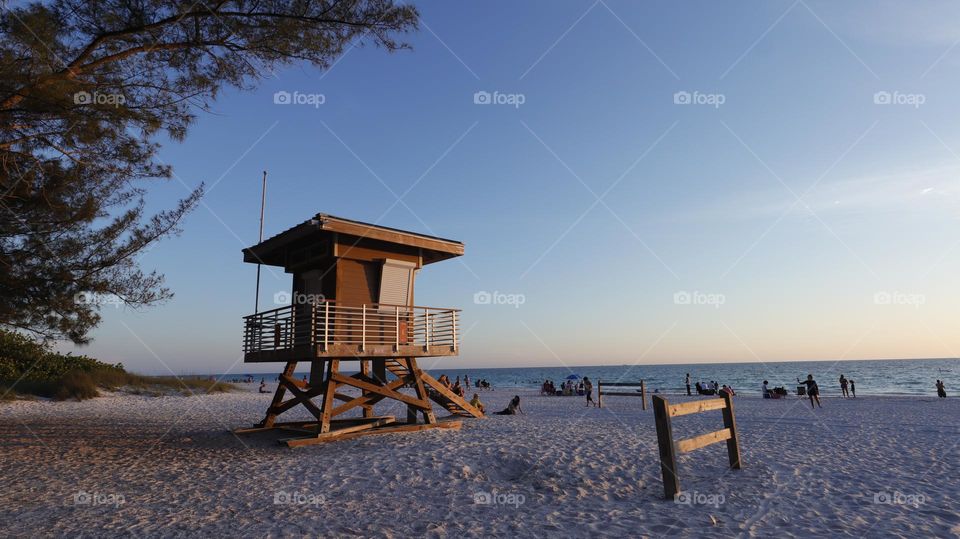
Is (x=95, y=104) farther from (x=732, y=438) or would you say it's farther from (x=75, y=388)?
(x=75, y=388)

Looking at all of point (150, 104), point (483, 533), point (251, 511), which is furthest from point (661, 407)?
point (150, 104)

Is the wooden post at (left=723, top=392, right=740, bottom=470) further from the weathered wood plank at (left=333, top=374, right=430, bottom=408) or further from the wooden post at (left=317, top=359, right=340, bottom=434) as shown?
the wooden post at (left=317, top=359, right=340, bottom=434)

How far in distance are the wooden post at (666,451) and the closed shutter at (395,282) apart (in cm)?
923

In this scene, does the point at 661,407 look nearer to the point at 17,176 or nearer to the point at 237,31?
the point at 237,31

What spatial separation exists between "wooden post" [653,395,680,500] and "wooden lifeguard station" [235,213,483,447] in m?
8.27

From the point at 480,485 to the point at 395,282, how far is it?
784 centimetres

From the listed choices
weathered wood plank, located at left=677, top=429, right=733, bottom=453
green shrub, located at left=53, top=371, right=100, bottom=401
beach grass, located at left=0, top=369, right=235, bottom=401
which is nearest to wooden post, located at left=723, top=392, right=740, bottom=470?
weathered wood plank, located at left=677, top=429, right=733, bottom=453

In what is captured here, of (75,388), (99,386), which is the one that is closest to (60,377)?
(99,386)

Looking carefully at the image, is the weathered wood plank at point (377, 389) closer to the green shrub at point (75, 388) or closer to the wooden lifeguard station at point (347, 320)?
the wooden lifeguard station at point (347, 320)

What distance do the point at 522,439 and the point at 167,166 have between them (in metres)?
10.5

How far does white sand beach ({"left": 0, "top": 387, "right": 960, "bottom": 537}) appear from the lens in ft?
23.2

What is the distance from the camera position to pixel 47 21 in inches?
334

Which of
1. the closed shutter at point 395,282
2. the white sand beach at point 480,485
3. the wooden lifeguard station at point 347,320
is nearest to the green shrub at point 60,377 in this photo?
the white sand beach at point 480,485

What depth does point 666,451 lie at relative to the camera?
8.06 meters
